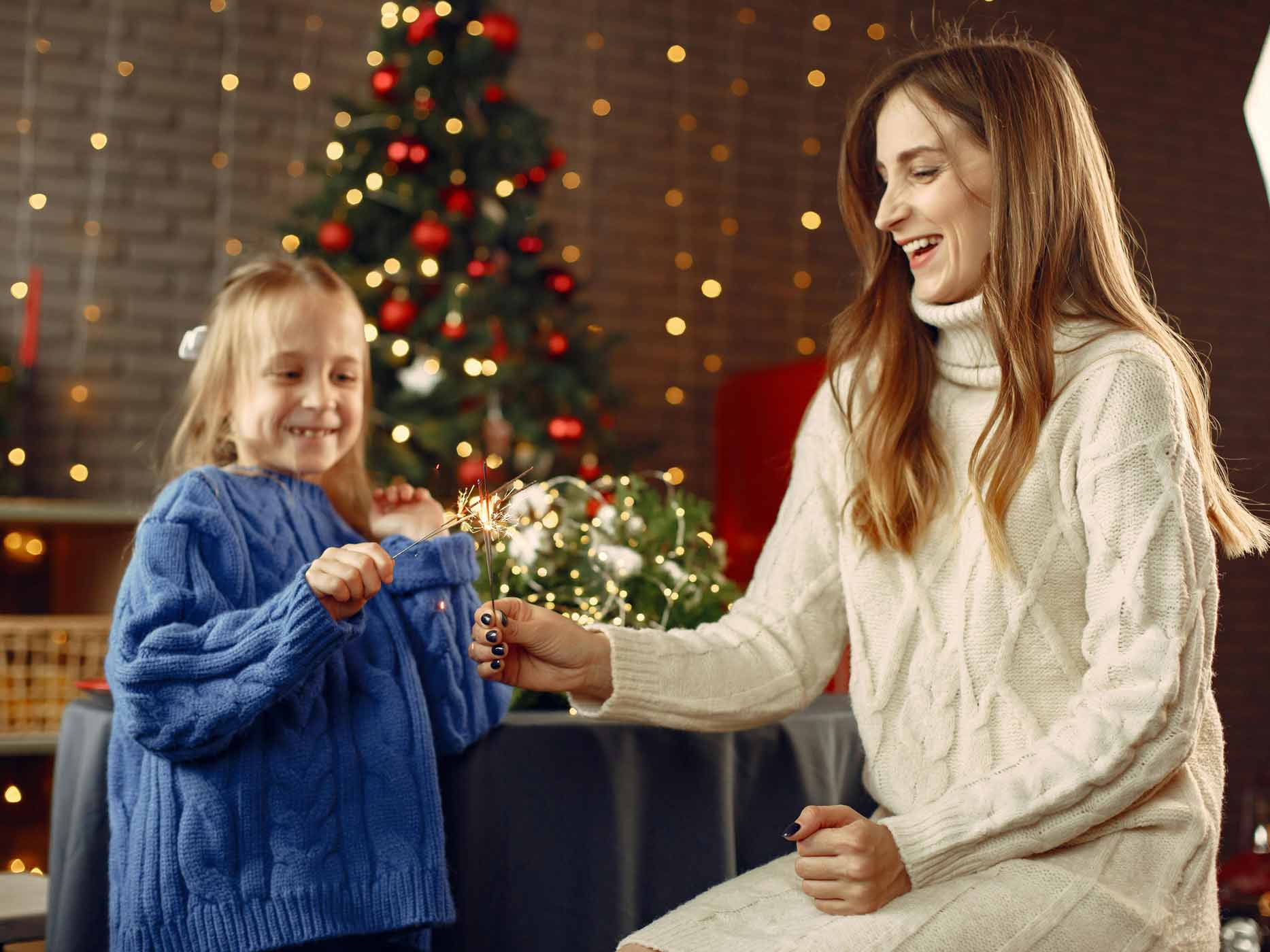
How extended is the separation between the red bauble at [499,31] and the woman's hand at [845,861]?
3306 millimetres

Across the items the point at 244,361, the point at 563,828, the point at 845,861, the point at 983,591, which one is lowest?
the point at 563,828

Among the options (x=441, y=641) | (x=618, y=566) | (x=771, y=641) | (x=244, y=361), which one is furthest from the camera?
(x=618, y=566)

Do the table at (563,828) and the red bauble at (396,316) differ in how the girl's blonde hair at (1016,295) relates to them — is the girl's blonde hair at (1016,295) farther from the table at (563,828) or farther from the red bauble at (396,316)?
the red bauble at (396,316)

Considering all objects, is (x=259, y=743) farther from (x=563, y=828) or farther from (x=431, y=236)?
(x=431, y=236)

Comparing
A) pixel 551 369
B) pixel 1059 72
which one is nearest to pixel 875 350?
pixel 1059 72

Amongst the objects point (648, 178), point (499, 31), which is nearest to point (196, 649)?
point (499, 31)

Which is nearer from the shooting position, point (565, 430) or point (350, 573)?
point (350, 573)

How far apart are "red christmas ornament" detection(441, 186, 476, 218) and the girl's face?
2.15 m

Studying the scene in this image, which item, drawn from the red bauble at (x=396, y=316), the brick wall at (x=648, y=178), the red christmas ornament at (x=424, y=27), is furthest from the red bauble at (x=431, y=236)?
the brick wall at (x=648, y=178)

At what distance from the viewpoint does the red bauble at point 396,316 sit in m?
3.86

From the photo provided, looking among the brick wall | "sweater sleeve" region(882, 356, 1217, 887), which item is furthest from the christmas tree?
"sweater sleeve" region(882, 356, 1217, 887)

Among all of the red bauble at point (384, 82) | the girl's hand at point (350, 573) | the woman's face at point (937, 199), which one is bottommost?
the girl's hand at point (350, 573)

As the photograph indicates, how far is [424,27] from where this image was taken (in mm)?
4012

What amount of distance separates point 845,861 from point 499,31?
3.39 m
